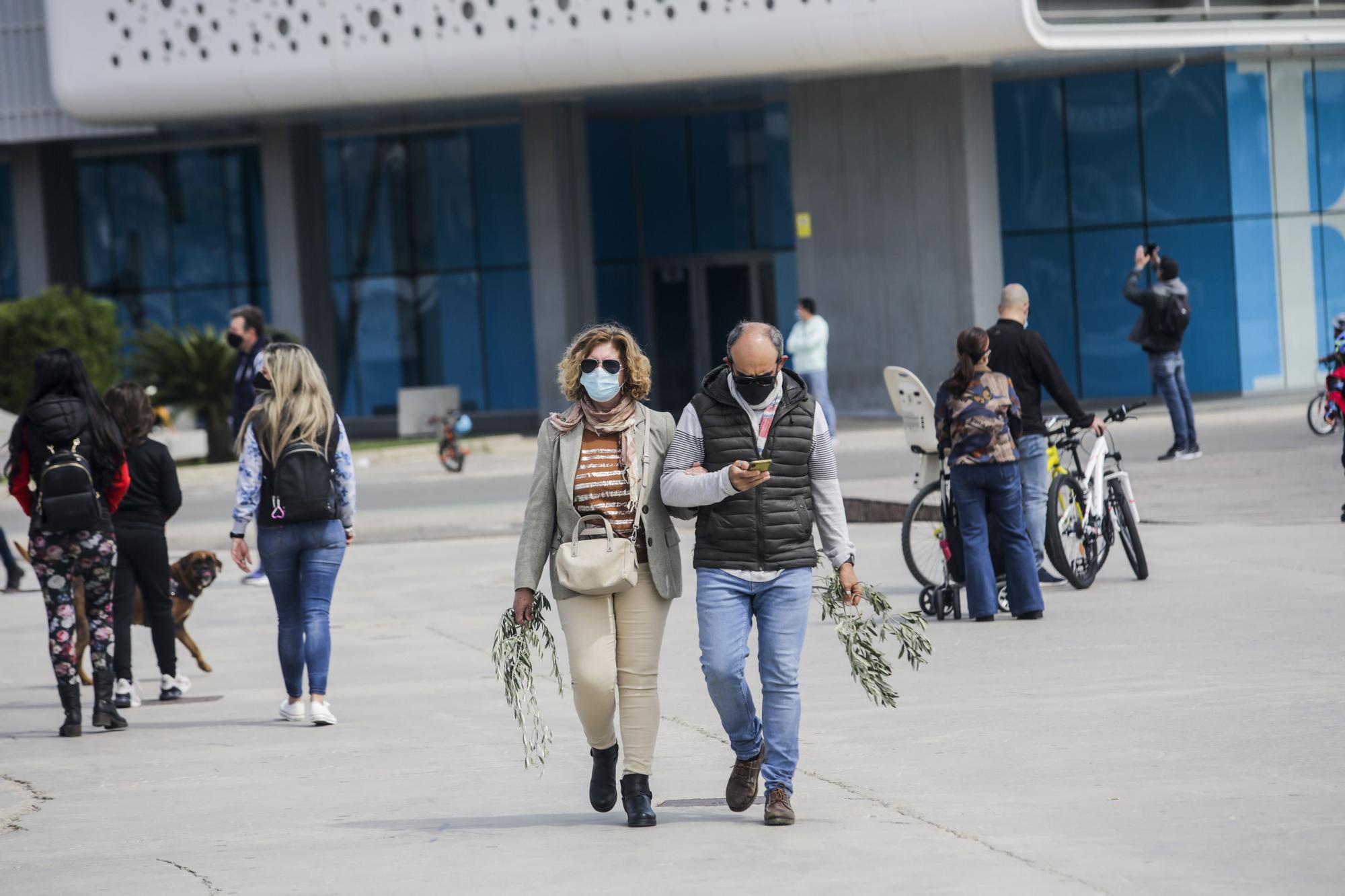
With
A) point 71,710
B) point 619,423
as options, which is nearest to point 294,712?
point 71,710

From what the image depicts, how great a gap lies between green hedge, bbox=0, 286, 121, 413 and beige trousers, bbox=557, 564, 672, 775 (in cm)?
2498

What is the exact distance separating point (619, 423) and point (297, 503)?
9.13 feet

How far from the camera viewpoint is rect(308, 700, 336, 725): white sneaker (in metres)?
9.24

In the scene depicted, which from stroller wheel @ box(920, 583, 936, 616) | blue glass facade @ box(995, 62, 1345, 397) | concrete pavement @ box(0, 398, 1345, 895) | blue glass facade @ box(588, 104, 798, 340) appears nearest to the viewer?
concrete pavement @ box(0, 398, 1345, 895)

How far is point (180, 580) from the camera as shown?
35.2ft

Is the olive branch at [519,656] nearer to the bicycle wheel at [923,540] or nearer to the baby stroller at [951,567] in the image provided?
the baby stroller at [951,567]

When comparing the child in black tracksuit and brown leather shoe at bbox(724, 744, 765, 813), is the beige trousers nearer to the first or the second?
brown leather shoe at bbox(724, 744, 765, 813)

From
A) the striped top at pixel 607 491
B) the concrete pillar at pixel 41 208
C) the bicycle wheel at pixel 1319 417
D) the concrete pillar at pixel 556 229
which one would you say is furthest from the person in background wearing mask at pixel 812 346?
the concrete pillar at pixel 41 208

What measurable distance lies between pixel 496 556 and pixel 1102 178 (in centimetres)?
1879

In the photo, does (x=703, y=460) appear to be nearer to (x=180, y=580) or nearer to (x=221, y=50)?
(x=180, y=580)

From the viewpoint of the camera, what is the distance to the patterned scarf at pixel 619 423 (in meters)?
6.84

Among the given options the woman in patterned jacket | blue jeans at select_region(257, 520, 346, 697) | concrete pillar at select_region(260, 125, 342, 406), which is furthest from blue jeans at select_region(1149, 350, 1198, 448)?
concrete pillar at select_region(260, 125, 342, 406)

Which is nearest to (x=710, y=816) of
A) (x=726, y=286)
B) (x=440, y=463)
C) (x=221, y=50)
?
(x=440, y=463)

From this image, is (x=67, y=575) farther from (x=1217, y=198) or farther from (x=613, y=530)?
(x=1217, y=198)
